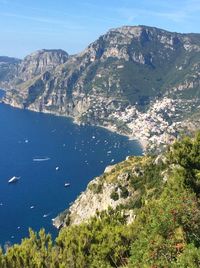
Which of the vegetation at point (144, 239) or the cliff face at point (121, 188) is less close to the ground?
the vegetation at point (144, 239)

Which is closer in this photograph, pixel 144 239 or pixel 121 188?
pixel 144 239

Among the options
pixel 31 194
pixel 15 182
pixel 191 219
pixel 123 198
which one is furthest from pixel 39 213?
pixel 191 219

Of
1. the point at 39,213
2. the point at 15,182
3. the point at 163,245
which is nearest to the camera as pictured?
the point at 163,245

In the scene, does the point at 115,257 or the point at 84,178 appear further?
the point at 84,178

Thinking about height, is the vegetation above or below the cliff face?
above

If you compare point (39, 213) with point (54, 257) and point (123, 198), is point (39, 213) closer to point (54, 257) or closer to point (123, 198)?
point (123, 198)

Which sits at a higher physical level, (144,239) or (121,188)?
(144,239)

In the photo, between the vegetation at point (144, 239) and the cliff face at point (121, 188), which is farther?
the cliff face at point (121, 188)

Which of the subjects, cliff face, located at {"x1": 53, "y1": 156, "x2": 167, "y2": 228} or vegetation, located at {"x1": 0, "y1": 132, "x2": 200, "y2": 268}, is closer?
vegetation, located at {"x1": 0, "y1": 132, "x2": 200, "y2": 268}
